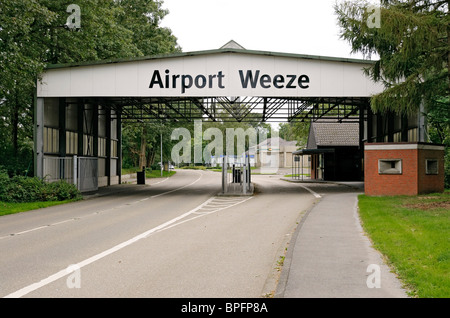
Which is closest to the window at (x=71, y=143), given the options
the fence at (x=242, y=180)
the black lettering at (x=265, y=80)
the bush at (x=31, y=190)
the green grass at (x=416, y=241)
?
the bush at (x=31, y=190)

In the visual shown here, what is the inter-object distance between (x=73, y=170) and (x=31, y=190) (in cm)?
576

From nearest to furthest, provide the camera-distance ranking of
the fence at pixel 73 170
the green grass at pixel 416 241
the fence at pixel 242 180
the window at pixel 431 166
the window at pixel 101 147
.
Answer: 1. the green grass at pixel 416 241
2. the window at pixel 431 166
3. the fence at pixel 73 170
4. the fence at pixel 242 180
5. the window at pixel 101 147

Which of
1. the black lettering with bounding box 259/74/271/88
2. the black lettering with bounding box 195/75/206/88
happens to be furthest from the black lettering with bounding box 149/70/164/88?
the black lettering with bounding box 259/74/271/88

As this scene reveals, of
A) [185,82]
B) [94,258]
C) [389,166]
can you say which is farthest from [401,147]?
[94,258]

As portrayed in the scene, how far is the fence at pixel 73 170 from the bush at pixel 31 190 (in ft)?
6.71

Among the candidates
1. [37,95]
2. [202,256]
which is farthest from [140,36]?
[202,256]

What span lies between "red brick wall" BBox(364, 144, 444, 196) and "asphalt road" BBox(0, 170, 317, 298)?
7.27 m

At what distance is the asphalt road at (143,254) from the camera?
→ 6031mm

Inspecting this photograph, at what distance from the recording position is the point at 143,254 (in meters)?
8.34

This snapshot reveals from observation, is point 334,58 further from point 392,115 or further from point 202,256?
point 202,256

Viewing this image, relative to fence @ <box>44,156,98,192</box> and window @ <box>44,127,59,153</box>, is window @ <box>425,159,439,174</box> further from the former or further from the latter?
window @ <box>44,127,59,153</box>

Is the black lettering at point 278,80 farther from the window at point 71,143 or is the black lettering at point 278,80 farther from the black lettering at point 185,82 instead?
the window at point 71,143

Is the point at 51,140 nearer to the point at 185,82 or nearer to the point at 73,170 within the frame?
the point at 73,170

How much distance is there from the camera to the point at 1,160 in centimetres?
2397
